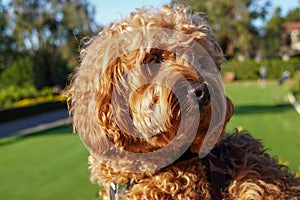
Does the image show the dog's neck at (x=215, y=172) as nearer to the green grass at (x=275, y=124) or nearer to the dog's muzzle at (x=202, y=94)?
A: the dog's muzzle at (x=202, y=94)

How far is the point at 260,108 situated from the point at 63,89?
732 inches

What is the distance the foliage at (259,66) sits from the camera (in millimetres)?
46906

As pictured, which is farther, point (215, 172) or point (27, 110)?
point (27, 110)

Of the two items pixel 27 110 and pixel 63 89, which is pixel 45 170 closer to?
pixel 63 89

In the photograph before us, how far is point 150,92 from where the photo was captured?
220 cm

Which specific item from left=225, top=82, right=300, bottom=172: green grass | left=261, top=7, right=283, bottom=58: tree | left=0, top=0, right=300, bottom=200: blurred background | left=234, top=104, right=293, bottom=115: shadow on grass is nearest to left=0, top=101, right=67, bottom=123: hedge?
left=0, top=0, right=300, bottom=200: blurred background

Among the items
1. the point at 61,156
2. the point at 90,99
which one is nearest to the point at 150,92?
the point at 90,99

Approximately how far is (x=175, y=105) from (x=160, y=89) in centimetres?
11

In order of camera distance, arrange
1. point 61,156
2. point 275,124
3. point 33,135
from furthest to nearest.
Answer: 1. point 33,135
2. point 275,124
3. point 61,156

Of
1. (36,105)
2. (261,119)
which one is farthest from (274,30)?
(261,119)

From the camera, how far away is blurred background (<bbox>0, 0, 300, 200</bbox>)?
8.97 metres

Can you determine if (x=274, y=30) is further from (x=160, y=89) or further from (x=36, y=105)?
(x=160, y=89)

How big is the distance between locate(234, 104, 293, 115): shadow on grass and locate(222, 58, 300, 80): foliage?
25210 millimetres

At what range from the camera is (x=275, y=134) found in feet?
43.8
